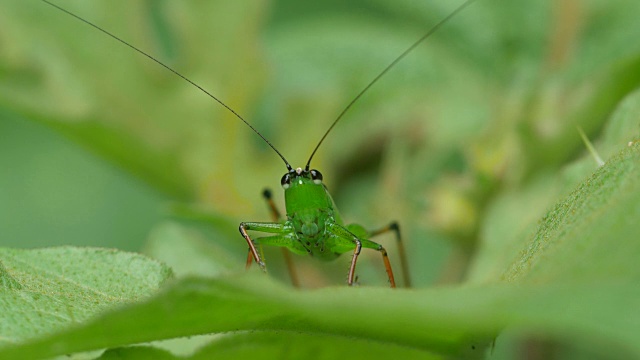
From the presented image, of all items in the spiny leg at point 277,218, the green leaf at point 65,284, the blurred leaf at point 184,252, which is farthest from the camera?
the spiny leg at point 277,218

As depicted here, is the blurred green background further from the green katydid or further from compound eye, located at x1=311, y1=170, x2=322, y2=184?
compound eye, located at x1=311, y1=170, x2=322, y2=184

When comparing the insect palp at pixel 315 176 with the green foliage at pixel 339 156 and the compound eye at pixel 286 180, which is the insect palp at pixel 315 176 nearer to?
the compound eye at pixel 286 180

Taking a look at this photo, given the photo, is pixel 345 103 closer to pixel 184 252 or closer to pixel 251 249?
pixel 251 249

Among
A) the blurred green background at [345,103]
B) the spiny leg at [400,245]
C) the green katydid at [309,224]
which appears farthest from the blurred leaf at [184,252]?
the spiny leg at [400,245]

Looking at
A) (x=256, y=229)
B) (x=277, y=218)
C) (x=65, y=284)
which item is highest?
(x=277, y=218)

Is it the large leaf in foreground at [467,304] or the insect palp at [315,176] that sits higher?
the insect palp at [315,176]

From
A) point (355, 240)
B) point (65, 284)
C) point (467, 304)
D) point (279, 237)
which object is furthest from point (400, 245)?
→ point (467, 304)

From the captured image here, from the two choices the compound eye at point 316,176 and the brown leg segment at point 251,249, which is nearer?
the brown leg segment at point 251,249

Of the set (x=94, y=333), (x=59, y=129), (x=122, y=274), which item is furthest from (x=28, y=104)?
(x=94, y=333)
